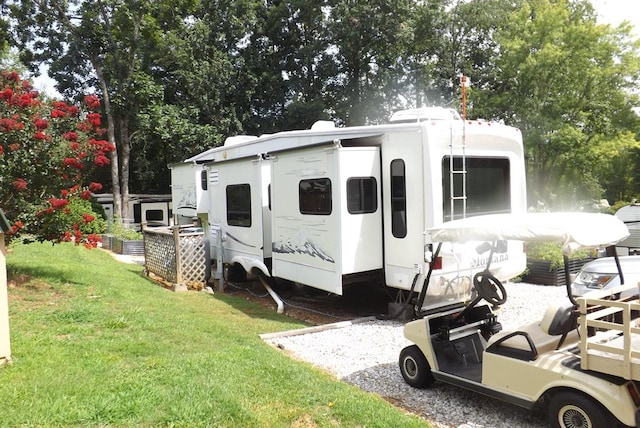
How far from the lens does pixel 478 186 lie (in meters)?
8.08

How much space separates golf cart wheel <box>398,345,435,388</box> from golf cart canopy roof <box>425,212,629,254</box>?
1.28 metres

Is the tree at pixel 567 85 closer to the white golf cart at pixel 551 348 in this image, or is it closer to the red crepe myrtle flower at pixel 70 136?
the white golf cart at pixel 551 348

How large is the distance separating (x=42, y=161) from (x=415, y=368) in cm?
635

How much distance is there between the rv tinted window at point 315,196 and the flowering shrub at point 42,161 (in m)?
3.39

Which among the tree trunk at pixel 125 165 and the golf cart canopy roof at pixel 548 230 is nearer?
the golf cart canopy roof at pixel 548 230

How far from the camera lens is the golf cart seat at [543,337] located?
432cm

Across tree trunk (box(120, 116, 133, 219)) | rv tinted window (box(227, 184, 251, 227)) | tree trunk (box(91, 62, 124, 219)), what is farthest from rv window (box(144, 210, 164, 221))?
rv tinted window (box(227, 184, 251, 227))

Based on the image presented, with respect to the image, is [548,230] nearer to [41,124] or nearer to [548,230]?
[548,230]

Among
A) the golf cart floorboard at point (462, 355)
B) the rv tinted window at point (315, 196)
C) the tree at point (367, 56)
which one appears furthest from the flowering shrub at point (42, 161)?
the tree at point (367, 56)

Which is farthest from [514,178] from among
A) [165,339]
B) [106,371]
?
[106,371]

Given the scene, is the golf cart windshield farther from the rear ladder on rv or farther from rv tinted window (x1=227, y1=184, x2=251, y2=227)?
rv tinted window (x1=227, y1=184, x2=251, y2=227)

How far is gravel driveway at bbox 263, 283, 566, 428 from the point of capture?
4.57 m

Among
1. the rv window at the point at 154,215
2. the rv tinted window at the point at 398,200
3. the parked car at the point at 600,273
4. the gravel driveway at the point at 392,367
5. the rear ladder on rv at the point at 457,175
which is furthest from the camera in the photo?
the rv window at the point at 154,215

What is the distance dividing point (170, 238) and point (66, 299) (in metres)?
3.43
